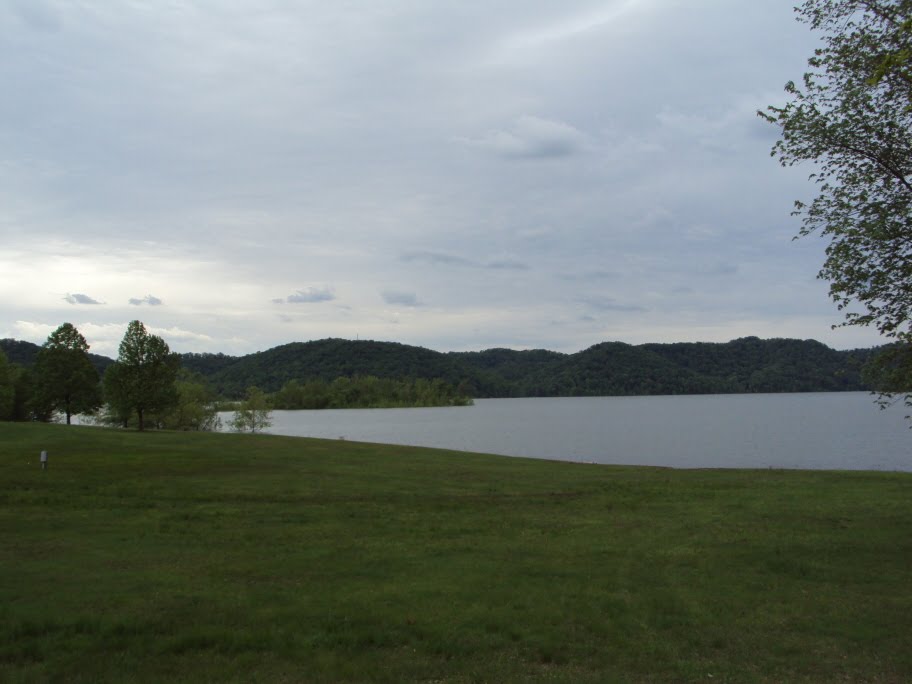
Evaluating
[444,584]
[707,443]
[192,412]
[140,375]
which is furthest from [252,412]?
[444,584]

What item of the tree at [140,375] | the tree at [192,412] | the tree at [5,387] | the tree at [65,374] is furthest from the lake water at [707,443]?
the tree at [5,387]

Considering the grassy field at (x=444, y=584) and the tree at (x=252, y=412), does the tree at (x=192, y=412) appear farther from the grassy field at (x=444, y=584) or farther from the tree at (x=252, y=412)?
the grassy field at (x=444, y=584)

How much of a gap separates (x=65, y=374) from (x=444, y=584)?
2091 inches

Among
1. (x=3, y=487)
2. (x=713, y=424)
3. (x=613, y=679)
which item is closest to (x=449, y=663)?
(x=613, y=679)

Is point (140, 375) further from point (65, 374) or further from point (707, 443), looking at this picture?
point (707, 443)

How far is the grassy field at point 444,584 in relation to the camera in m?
7.98

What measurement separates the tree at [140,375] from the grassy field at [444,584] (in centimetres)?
3009

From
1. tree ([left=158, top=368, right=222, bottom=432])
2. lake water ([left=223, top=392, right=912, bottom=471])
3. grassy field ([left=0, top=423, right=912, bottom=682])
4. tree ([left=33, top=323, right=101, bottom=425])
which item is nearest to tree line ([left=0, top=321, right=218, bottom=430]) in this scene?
tree ([left=33, top=323, right=101, bottom=425])

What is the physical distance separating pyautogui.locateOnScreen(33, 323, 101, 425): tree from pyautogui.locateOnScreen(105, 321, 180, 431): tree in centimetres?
354

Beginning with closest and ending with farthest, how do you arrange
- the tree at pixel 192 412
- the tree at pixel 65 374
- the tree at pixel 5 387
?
the tree at pixel 65 374
the tree at pixel 5 387
the tree at pixel 192 412

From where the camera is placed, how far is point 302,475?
26625 mm

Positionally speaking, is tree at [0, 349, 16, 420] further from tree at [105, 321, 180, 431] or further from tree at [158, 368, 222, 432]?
tree at [158, 368, 222, 432]

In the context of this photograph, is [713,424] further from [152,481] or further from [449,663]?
[449,663]

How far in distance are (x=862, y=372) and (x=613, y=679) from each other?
10.6m
